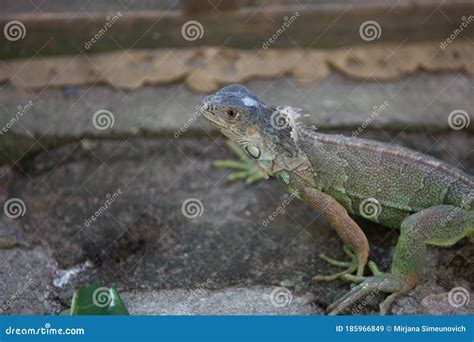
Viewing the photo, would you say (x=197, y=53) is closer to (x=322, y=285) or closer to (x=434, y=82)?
(x=434, y=82)

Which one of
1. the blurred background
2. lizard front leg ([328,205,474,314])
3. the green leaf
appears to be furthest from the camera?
the blurred background

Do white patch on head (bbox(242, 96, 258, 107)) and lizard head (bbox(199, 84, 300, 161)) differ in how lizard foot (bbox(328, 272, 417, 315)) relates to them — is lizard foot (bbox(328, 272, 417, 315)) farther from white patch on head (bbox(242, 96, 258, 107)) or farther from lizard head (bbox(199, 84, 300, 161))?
white patch on head (bbox(242, 96, 258, 107))

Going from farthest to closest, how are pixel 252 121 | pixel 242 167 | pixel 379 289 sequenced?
pixel 242 167 → pixel 252 121 → pixel 379 289

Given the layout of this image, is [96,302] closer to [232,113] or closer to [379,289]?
[232,113]

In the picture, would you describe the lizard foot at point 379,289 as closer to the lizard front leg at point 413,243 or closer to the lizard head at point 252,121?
the lizard front leg at point 413,243

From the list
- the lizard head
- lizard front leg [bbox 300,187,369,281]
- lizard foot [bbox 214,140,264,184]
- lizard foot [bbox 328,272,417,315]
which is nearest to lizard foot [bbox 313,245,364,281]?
lizard front leg [bbox 300,187,369,281]

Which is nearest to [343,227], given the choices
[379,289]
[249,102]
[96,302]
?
[379,289]

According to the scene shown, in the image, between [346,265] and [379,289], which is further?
[346,265]
